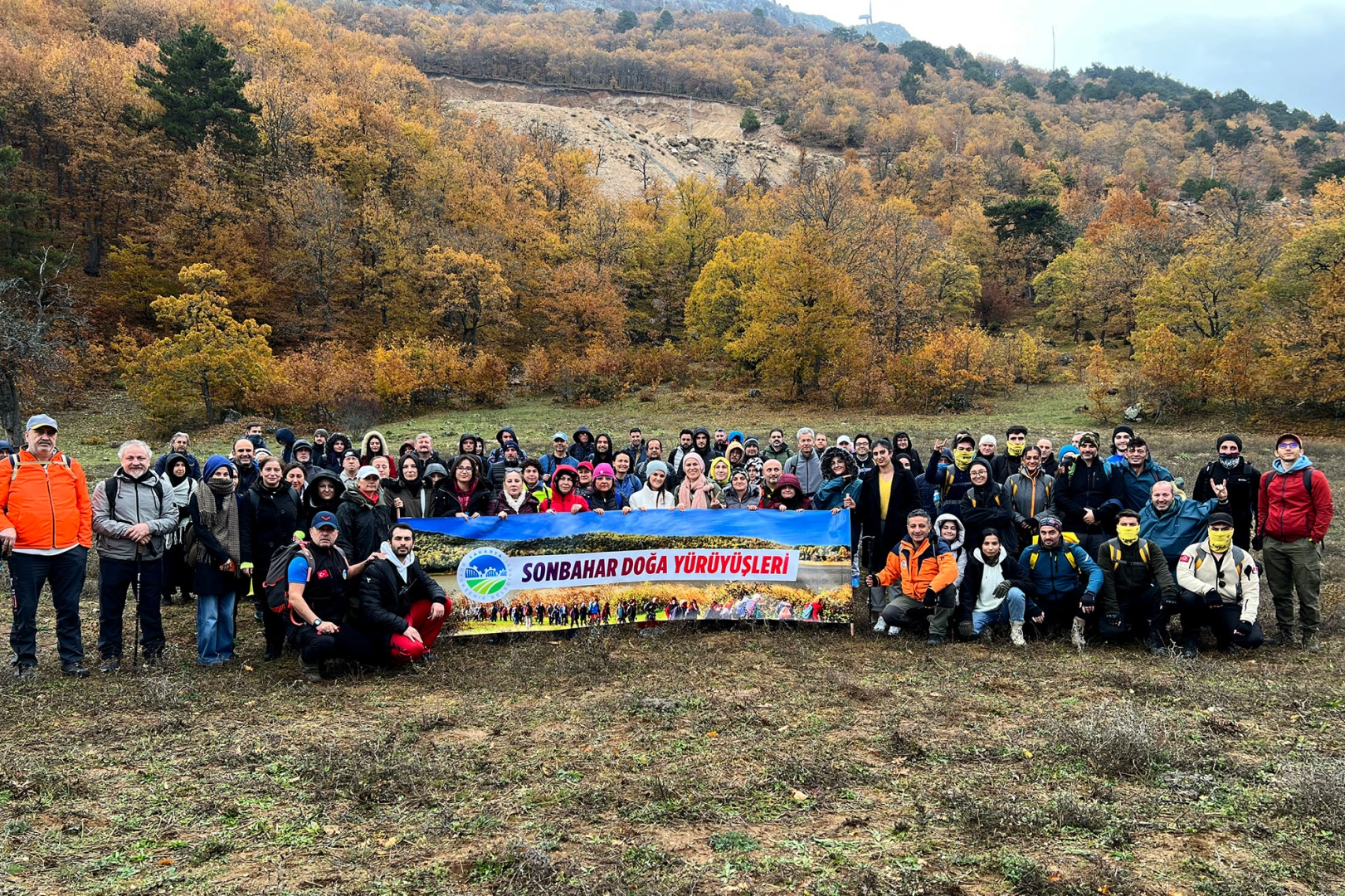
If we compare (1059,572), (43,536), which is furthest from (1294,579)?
(43,536)

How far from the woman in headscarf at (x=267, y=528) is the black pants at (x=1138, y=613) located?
8.27 metres

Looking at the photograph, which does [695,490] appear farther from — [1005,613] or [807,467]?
[1005,613]

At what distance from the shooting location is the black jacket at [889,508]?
918cm

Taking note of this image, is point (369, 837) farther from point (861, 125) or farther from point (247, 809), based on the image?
point (861, 125)

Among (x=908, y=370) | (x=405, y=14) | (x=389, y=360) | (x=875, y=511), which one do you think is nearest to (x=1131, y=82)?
(x=405, y=14)

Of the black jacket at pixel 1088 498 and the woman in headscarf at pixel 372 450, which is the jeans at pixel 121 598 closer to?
the woman in headscarf at pixel 372 450

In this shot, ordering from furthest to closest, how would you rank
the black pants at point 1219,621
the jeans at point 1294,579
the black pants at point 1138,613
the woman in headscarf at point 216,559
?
the jeans at point 1294,579, the black pants at point 1138,613, the black pants at point 1219,621, the woman in headscarf at point 216,559

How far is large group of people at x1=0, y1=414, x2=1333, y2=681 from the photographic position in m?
6.92

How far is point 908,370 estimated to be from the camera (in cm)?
3894

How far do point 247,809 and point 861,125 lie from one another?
135899 mm

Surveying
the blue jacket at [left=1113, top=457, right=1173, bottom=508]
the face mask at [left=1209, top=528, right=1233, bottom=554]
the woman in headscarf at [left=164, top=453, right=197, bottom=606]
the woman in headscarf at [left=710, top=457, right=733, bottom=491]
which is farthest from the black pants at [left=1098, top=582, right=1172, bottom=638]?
the woman in headscarf at [left=164, top=453, right=197, bottom=606]

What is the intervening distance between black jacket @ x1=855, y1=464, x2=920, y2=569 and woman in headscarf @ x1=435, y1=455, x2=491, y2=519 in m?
4.43

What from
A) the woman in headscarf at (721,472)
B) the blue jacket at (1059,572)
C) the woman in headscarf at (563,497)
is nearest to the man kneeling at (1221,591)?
the blue jacket at (1059,572)

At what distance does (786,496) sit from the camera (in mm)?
9219
